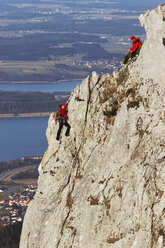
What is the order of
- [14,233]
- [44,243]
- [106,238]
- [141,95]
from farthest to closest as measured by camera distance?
[14,233] → [44,243] → [141,95] → [106,238]

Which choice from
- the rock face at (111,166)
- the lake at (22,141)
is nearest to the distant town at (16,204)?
the lake at (22,141)

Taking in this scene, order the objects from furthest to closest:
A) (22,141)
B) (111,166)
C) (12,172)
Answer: (22,141), (12,172), (111,166)

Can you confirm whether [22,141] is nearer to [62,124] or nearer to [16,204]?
[16,204]

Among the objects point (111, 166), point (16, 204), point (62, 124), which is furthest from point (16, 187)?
point (111, 166)

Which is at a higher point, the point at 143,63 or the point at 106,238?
the point at 143,63

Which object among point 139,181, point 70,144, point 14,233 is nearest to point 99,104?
point 70,144

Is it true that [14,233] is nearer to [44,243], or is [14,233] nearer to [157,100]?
[44,243]

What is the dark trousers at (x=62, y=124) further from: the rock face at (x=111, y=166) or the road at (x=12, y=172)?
the road at (x=12, y=172)
